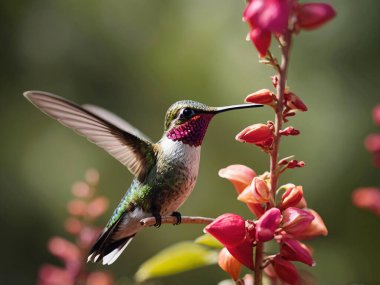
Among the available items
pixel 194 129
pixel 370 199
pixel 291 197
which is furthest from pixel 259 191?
pixel 194 129

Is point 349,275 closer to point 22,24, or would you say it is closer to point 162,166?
point 162,166

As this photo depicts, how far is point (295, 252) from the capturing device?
1.53m

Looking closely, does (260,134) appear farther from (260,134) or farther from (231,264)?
(231,264)

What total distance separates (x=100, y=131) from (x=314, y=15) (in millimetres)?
1162

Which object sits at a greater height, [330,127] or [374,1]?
[374,1]

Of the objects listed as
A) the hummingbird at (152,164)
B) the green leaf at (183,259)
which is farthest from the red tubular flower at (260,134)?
the hummingbird at (152,164)

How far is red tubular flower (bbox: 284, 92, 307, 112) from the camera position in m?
1.51

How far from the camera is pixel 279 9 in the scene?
138 centimetres

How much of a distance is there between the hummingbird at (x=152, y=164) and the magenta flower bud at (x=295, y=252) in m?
0.87

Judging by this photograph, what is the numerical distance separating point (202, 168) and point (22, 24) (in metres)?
3.92

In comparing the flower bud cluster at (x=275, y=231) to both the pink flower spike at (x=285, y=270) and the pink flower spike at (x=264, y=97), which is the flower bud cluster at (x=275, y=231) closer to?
the pink flower spike at (x=285, y=270)

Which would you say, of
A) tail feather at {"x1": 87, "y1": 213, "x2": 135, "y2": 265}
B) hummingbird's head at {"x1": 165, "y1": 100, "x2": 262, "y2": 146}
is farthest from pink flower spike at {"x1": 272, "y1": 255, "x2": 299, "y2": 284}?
tail feather at {"x1": 87, "y1": 213, "x2": 135, "y2": 265}

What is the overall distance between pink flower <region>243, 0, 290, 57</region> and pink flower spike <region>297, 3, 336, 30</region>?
0.04 meters

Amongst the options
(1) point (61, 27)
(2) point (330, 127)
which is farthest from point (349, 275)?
(1) point (61, 27)
